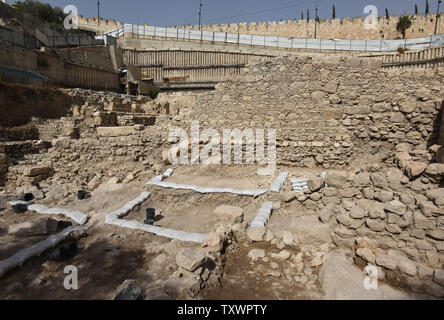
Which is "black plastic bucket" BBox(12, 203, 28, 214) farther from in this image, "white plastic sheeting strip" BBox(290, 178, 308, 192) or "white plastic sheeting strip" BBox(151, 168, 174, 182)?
"white plastic sheeting strip" BBox(290, 178, 308, 192)

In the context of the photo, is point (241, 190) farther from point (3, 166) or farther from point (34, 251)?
point (3, 166)

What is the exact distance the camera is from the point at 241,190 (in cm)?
652

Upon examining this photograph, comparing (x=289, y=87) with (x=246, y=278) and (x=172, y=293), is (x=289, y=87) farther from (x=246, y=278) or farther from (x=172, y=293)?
(x=172, y=293)

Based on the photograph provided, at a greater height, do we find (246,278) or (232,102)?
(232,102)

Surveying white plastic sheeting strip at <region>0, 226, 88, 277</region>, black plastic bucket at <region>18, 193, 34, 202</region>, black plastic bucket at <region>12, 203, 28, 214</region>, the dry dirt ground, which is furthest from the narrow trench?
black plastic bucket at <region>18, 193, 34, 202</region>

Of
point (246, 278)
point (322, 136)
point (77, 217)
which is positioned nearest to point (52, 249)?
point (77, 217)

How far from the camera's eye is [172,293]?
315cm

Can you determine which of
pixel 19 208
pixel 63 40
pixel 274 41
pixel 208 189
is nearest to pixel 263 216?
pixel 208 189

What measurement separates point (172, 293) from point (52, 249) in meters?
3.21

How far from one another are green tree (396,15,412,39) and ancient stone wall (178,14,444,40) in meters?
0.35

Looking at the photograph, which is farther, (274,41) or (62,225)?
(274,41)

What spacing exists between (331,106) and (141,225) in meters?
6.45

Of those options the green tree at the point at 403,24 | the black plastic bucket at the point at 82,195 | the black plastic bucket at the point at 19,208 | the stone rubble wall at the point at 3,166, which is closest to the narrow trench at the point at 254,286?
the black plastic bucket at the point at 82,195
